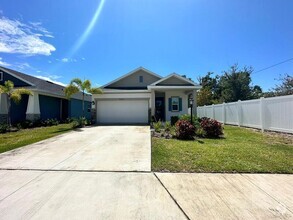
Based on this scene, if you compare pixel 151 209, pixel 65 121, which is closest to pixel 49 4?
pixel 151 209

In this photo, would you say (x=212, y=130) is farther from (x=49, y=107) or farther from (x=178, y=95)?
(x=49, y=107)

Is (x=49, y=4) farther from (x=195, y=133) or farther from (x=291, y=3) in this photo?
(x=291, y=3)

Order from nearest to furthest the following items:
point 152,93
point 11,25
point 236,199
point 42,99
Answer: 1. point 236,199
2. point 11,25
3. point 152,93
4. point 42,99

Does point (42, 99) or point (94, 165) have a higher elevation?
point (42, 99)

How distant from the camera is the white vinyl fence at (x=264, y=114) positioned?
34.7 ft

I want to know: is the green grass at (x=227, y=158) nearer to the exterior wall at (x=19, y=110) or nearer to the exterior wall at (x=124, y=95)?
the exterior wall at (x=124, y=95)

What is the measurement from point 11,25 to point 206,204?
686 inches

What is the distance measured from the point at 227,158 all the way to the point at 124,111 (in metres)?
15.8

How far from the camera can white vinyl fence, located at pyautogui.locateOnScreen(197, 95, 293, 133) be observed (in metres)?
10.6

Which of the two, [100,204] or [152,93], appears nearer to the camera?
[100,204]

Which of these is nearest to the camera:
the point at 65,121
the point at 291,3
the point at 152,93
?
the point at 291,3

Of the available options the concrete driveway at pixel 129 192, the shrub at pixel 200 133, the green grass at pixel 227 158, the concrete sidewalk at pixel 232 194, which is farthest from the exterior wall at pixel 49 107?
the concrete sidewalk at pixel 232 194

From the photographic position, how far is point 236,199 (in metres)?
4.45

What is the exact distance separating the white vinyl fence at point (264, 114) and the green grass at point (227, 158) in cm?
146
